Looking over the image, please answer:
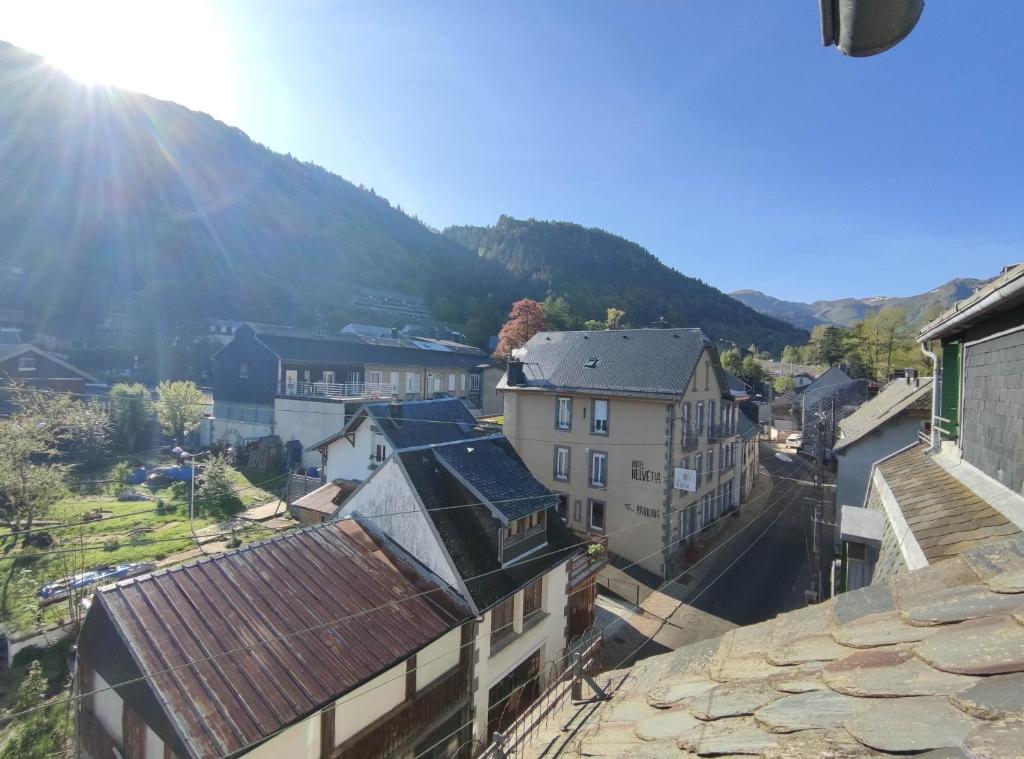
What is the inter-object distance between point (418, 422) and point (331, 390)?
2207 cm

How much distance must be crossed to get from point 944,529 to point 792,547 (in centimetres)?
2081

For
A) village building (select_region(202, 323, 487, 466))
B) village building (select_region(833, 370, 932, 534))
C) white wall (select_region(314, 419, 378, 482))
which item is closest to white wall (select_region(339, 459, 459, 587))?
white wall (select_region(314, 419, 378, 482))

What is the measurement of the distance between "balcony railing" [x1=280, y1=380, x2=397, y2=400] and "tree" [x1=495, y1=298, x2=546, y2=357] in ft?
51.8

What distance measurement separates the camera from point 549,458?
2208cm

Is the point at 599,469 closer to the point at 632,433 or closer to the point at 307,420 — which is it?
the point at 632,433

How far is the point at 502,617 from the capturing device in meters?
11.2

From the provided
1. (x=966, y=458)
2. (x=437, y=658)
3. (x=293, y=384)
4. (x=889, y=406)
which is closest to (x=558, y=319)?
(x=293, y=384)

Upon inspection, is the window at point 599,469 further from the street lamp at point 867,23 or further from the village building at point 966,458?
the street lamp at point 867,23

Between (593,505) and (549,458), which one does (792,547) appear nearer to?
(593,505)

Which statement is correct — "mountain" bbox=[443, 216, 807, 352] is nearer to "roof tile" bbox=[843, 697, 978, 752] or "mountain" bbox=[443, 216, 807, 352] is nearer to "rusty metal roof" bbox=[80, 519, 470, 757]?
"rusty metal roof" bbox=[80, 519, 470, 757]

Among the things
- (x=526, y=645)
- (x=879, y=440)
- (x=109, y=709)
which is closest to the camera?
(x=109, y=709)

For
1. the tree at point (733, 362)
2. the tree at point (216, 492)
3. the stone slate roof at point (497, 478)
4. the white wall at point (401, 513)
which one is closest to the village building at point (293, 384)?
the tree at point (216, 492)

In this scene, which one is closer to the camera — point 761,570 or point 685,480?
point 685,480

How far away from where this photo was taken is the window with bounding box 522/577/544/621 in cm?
1198
